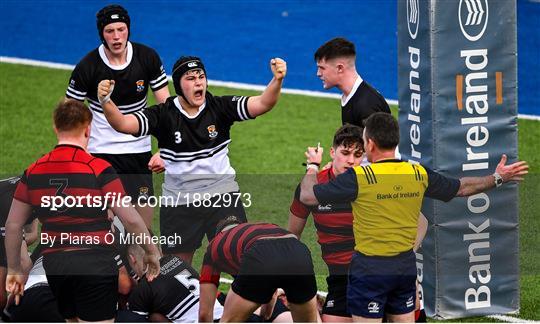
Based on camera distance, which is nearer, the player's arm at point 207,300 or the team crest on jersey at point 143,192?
the player's arm at point 207,300

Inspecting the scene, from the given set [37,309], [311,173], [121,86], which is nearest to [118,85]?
[121,86]

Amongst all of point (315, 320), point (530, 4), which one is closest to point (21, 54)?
point (530, 4)

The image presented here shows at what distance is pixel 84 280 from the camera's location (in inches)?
289

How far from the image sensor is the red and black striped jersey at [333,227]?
26.2ft

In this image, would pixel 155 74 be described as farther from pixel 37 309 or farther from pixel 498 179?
pixel 498 179

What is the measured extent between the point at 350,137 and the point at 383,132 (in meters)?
0.59

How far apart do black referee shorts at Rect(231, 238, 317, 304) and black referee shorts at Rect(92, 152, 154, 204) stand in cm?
241

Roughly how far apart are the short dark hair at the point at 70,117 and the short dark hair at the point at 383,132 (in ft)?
5.81

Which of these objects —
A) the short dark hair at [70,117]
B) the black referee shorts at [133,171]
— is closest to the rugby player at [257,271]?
the short dark hair at [70,117]

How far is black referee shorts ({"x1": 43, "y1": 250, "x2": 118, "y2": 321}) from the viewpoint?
734cm

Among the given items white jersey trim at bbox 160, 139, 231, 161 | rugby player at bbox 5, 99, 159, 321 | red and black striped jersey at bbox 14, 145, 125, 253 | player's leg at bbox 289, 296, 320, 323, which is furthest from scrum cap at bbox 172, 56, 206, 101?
player's leg at bbox 289, 296, 320, 323

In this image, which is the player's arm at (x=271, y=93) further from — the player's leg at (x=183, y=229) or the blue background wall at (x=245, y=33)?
the blue background wall at (x=245, y=33)

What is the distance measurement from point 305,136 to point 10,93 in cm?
410

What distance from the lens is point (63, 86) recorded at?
15773 mm
